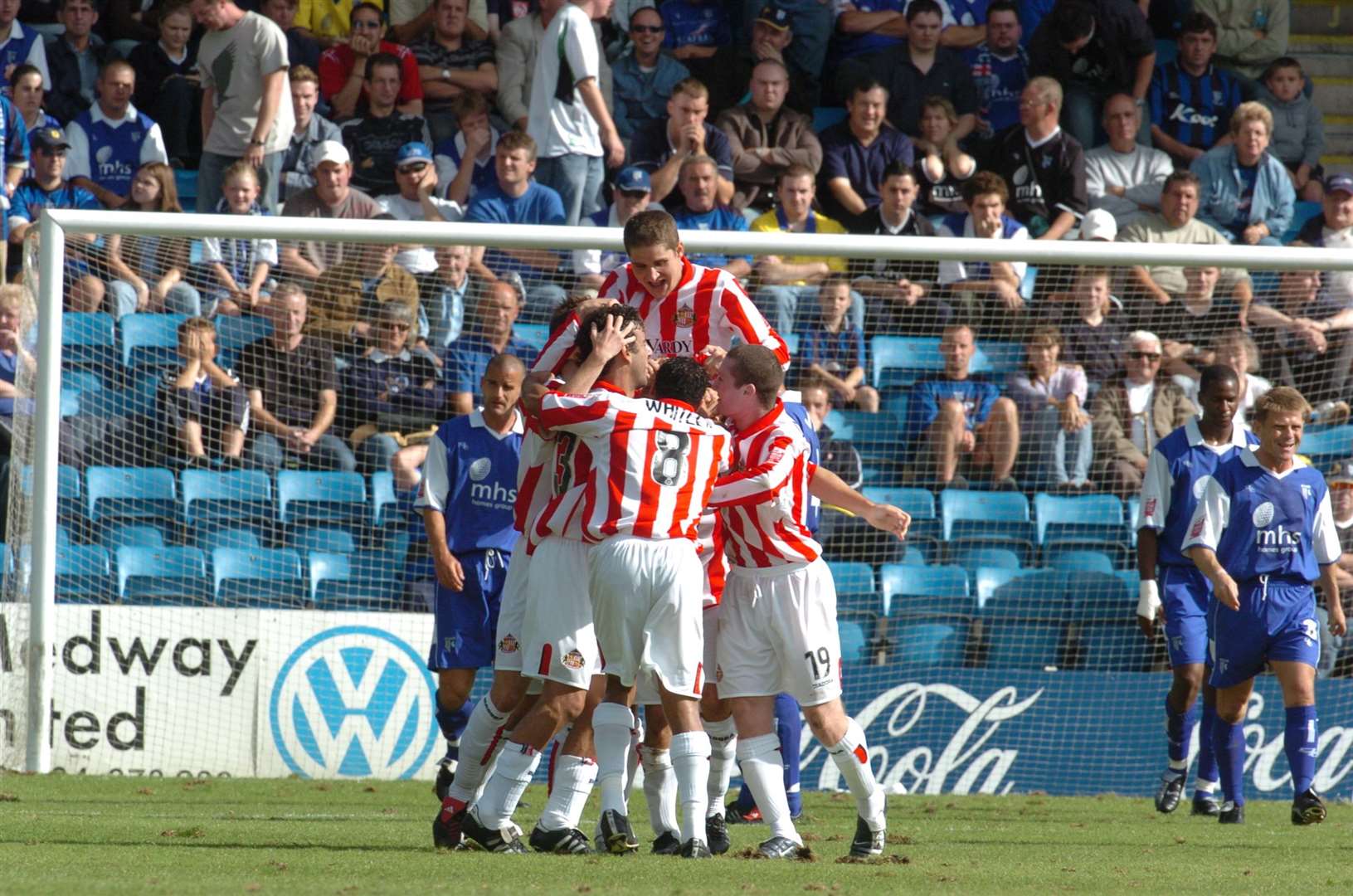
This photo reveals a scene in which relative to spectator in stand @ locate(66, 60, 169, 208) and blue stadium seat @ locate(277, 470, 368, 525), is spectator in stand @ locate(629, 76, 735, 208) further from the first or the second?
spectator in stand @ locate(66, 60, 169, 208)

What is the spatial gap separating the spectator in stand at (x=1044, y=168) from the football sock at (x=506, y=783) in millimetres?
8287

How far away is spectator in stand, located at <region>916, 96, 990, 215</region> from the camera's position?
13.2m

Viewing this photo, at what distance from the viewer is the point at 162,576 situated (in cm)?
1021

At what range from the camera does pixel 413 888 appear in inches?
201

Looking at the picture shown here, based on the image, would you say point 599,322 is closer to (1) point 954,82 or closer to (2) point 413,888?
(2) point 413,888

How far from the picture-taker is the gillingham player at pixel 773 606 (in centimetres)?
626

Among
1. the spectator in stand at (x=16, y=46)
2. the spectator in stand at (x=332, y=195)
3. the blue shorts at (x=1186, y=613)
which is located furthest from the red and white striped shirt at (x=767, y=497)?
the spectator in stand at (x=16, y=46)

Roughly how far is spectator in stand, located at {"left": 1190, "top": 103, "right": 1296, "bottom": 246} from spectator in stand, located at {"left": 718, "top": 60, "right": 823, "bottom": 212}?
3.22 m

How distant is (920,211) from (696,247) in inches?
162

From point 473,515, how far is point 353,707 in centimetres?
208

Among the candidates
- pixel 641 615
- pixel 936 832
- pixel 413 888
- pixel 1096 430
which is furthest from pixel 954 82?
pixel 413 888

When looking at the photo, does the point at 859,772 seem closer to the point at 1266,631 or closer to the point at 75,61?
the point at 1266,631

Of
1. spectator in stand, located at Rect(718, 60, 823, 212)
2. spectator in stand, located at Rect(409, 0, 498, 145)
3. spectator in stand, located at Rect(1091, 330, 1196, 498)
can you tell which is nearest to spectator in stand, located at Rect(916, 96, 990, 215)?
spectator in stand, located at Rect(718, 60, 823, 212)

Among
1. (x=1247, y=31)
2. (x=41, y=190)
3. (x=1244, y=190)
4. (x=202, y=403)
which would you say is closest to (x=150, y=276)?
(x=202, y=403)
